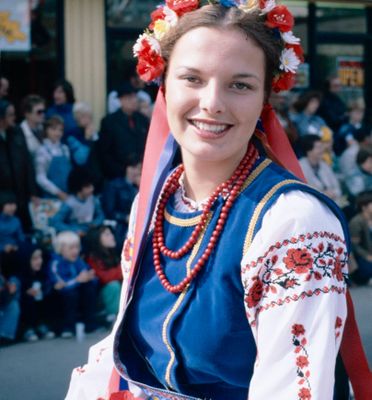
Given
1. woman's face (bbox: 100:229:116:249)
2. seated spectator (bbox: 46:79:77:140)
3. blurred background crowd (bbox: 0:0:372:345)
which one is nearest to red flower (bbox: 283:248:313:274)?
blurred background crowd (bbox: 0:0:372:345)

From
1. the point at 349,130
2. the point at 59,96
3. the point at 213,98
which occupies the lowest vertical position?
the point at 349,130

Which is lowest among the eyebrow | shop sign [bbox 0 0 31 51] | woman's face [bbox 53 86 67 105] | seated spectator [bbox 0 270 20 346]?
seated spectator [bbox 0 270 20 346]

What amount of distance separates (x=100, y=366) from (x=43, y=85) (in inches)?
226

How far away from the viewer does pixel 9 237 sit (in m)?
5.79

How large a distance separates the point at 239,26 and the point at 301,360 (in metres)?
0.73

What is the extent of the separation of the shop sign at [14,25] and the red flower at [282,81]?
19.2ft

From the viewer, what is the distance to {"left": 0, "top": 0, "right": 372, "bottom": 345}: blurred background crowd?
581 cm

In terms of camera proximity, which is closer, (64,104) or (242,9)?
(242,9)

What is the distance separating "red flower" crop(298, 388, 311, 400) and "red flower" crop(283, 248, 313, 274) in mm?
233

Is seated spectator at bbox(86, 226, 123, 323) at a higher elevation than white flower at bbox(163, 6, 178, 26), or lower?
lower

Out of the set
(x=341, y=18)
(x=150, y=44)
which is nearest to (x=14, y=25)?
(x=341, y=18)

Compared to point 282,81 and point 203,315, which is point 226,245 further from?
point 282,81

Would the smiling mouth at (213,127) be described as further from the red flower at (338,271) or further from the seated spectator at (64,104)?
the seated spectator at (64,104)

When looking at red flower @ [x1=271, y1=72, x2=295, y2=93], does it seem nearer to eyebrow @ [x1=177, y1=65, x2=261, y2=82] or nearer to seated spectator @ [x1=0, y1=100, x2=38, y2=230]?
eyebrow @ [x1=177, y1=65, x2=261, y2=82]
